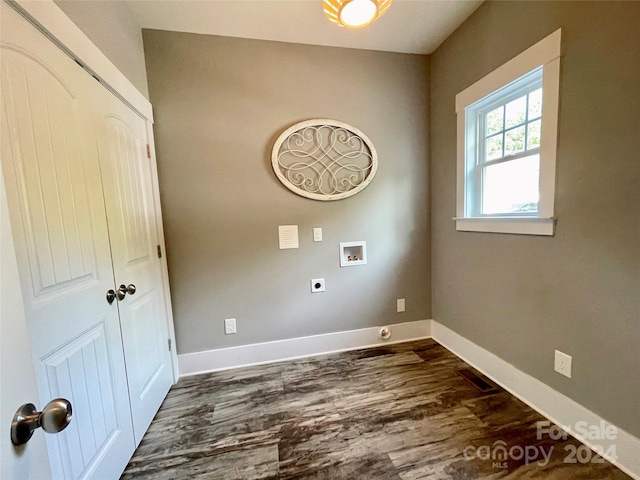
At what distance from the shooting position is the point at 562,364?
1.46 m

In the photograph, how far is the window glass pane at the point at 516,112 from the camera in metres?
1.65

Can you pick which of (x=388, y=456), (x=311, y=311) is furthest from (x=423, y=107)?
(x=388, y=456)

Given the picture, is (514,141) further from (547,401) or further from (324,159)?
(547,401)

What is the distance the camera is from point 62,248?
1004 millimetres

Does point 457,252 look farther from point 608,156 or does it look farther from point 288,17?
point 288,17

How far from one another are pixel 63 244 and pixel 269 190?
1.33 meters

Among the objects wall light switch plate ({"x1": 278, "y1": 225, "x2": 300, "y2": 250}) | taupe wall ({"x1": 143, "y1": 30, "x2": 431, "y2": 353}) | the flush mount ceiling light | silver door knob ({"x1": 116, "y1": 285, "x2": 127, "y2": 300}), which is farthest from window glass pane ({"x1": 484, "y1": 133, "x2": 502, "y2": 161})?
silver door knob ({"x1": 116, "y1": 285, "x2": 127, "y2": 300})

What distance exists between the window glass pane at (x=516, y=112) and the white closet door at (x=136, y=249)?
2.40 meters

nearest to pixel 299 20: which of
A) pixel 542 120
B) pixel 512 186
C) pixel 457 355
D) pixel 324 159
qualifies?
pixel 324 159

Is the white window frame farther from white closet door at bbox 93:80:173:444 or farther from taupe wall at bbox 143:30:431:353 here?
white closet door at bbox 93:80:173:444

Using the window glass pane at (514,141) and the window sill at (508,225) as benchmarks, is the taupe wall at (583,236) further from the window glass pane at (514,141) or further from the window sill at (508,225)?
the window glass pane at (514,141)

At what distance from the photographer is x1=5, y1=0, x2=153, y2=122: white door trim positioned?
915 mm

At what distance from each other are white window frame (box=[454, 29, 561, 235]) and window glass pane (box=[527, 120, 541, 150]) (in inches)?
4.7

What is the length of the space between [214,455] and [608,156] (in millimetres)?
2427
